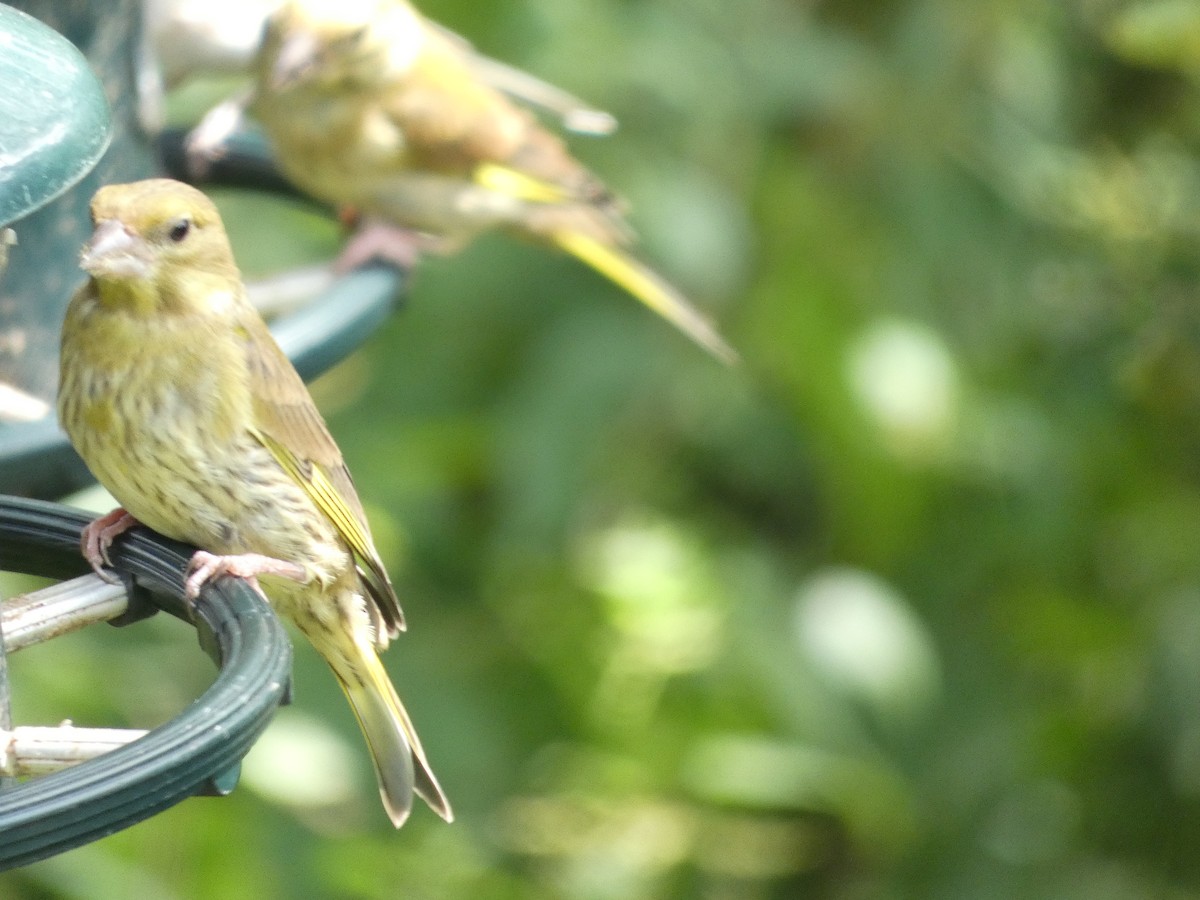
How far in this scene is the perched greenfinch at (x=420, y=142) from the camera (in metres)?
4.32

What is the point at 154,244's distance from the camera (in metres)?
2.51

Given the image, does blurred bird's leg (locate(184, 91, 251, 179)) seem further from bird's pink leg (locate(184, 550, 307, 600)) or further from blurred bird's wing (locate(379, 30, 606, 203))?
bird's pink leg (locate(184, 550, 307, 600))

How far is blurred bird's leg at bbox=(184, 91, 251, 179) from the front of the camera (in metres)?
3.64

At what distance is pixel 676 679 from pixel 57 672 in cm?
158

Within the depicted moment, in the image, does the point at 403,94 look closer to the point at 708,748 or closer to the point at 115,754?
the point at 708,748

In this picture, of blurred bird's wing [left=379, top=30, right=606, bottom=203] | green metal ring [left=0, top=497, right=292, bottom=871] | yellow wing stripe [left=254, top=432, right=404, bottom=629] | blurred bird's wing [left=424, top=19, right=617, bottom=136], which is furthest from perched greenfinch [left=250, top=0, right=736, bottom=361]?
green metal ring [left=0, top=497, right=292, bottom=871]

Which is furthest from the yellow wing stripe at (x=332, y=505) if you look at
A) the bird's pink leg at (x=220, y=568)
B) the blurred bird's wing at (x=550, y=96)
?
the blurred bird's wing at (x=550, y=96)

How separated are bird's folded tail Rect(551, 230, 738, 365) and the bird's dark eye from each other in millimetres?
1831

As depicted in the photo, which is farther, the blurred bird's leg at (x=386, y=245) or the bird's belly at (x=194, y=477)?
the blurred bird's leg at (x=386, y=245)

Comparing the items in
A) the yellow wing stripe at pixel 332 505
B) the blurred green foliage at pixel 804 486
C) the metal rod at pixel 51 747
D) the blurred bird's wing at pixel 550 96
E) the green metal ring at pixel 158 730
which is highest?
the green metal ring at pixel 158 730

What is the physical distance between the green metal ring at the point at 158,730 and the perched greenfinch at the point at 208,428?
0.10m

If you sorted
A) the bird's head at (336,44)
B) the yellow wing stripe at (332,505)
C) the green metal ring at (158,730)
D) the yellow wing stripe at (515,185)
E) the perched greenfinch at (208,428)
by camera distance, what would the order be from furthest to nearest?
1. the yellow wing stripe at (515,185)
2. the bird's head at (336,44)
3. the yellow wing stripe at (332,505)
4. the perched greenfinch at (208,428)
5. the green metal ring at (158,730)

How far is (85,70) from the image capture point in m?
2.00

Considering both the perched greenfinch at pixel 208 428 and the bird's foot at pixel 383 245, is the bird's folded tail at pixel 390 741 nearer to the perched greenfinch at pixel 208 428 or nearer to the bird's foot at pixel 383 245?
the perched greenfinch at pixel 208 428
